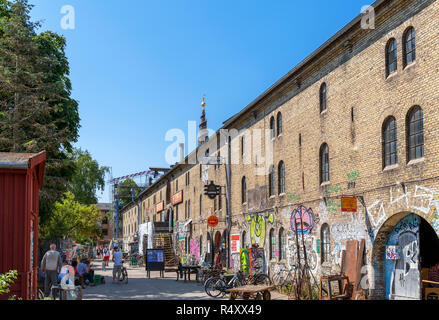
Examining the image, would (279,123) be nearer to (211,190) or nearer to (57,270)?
(211,190)

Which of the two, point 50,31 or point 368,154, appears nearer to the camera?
point 368,154

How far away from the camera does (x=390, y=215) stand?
13.9 metres

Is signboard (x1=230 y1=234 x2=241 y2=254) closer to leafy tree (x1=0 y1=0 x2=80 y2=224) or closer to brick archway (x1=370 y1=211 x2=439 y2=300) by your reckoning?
leafy tree (x1=0 y1=0 x2=80 y2=224)

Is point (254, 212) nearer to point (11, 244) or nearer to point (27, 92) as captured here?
point (27, 92)

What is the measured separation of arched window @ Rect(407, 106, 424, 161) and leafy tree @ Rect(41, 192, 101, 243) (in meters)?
29.0

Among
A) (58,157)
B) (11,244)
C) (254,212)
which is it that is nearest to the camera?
(11,244)

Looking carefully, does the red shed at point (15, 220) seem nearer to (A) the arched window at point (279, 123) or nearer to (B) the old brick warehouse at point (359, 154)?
(B) the old brick warehouse at point (359, 154)

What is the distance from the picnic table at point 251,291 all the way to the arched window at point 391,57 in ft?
23.8

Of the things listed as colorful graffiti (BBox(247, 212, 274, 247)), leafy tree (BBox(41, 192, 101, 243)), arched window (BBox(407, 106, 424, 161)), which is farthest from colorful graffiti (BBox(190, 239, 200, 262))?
arched window (BBox(407, 106, 424, 161))

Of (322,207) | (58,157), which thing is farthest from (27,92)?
(322,207)

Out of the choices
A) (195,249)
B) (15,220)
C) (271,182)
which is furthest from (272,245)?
(195,249)

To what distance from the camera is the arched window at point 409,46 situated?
13.5 metres

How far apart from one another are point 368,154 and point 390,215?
2177mm
